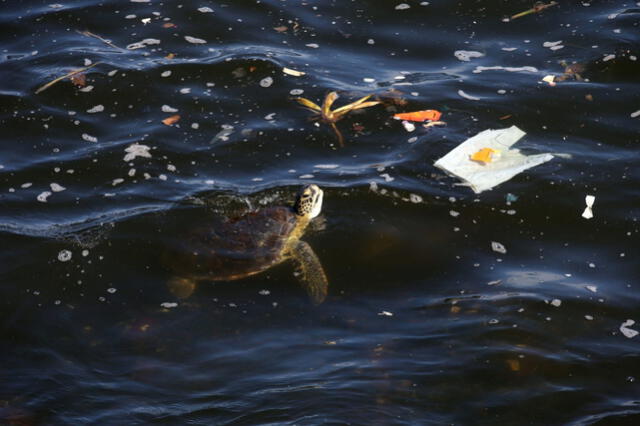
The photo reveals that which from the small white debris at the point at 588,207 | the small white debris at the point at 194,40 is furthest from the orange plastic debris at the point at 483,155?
the small white debris at the point at 194,40

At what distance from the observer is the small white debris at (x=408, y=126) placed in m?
7.24

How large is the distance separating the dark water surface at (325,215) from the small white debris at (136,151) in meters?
0.06

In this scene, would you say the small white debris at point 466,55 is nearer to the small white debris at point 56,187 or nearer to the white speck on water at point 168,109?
the white speck on water at point 168,109

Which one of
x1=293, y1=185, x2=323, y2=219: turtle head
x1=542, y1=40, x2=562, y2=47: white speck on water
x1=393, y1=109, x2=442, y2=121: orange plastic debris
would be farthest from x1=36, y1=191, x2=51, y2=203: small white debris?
x1=542, y1=40, x2=562, y2=47: white speck on water

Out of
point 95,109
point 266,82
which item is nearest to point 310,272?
point 266,82

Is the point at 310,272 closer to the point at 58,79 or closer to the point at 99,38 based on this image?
the point at 58,79

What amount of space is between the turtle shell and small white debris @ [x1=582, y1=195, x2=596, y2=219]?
2.16 meters

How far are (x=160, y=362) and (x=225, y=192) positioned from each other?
174 centimetres

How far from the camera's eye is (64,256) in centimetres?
620

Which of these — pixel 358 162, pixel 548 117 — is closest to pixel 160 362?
pixel 358 162

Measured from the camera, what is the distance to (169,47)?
8641 mm

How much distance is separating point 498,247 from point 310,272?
1.36 metres

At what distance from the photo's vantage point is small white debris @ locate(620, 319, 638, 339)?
5.26 meters

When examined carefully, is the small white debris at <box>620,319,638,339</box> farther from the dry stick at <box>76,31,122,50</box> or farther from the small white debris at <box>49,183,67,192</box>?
the dry stick at <box>76,31,122,50</box>
